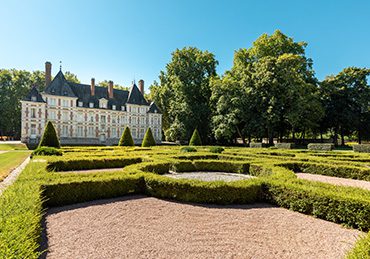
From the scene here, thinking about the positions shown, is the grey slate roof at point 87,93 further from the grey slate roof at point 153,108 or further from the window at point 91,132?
the window at point 91,132

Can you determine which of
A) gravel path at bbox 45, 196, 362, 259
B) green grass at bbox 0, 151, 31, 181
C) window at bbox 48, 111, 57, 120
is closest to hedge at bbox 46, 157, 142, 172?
green grass at bbox 0, 151, 31, 181

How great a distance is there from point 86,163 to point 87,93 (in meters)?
33.0

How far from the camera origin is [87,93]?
4131 centimetres

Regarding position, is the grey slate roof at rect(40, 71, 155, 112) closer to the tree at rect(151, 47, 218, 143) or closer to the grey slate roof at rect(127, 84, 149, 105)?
the grey slate roof at rect(127, 84, 149, 105)

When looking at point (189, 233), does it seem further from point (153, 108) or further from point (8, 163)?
point (153, 108)

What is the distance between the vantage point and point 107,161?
12.7 m

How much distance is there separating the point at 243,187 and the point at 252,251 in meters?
2.82

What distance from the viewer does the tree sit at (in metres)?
37.7

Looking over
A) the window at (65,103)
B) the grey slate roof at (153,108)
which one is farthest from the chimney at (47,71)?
the grey slate roof at (153,108)

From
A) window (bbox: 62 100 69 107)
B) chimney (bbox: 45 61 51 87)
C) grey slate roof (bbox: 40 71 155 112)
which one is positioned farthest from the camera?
window (bbox: 62 100 69 107)

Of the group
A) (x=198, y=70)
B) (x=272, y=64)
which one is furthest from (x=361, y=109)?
(x=198, y=70)

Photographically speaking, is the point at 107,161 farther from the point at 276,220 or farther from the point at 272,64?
the point at 272,64

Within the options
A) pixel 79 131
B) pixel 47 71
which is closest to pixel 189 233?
pixel 79 131

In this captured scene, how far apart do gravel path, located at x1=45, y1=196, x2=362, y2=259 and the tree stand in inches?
1238
